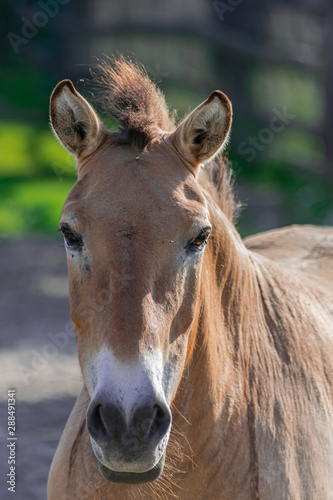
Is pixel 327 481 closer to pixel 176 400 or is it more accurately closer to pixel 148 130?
pixel 176 400

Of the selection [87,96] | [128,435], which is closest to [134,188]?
[128,435]

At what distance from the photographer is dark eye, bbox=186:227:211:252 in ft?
8.08

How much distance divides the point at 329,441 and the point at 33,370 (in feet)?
14.7

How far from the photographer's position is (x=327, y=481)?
2.85 meters

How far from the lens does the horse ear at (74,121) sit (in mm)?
2658

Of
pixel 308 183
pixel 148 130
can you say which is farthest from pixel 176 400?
pixel 308 183

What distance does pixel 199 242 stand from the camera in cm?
249

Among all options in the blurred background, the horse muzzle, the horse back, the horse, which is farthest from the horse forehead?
the blurred background

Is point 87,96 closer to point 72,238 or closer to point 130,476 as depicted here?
point 72,238

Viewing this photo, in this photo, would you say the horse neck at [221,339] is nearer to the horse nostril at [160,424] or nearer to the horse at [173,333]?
the horse at [173,333]

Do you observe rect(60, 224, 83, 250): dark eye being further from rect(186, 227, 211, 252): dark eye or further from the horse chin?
the horse chin

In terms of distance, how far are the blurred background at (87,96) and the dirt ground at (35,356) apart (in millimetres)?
16

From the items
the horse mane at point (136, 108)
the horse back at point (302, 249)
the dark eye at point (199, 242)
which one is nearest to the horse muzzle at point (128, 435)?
the dark eye at point (199, 242)

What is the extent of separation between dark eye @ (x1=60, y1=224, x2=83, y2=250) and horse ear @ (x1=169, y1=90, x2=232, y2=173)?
60 cm
